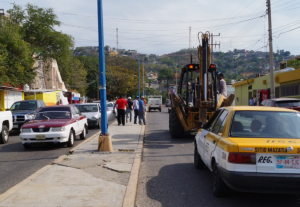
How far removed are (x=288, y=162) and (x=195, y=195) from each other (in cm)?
187

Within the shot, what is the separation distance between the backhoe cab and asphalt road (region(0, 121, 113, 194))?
4.56 m

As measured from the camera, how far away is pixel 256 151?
5.17 metres

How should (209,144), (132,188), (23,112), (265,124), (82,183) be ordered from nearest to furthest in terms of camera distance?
(265,124) < (132,188) < (209,144) < (82,183) < (23,112)

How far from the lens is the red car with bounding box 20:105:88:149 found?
1194 centimetres

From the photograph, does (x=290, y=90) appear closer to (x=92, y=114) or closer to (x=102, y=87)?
(x=92, y=114)

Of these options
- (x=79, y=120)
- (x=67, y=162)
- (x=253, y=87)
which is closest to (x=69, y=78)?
(x=253, y=87)

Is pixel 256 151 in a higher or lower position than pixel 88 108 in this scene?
lower

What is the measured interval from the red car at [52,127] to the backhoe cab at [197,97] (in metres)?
4.00

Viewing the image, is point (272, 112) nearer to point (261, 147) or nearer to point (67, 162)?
point (261, 147)

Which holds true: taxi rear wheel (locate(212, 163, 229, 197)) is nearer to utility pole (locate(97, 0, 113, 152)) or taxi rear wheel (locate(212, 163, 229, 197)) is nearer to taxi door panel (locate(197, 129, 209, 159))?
taxi door panel (locate(197, 129, 209, 159))

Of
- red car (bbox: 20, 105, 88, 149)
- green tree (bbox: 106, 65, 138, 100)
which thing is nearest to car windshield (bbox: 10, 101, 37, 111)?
red car (bbox: 20, 105, 88, 149)

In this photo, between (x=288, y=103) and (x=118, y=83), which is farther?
(x=118, y=83)

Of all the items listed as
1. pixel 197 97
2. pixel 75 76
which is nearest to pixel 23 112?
pixel 197 97

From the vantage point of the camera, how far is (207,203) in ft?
19.2
